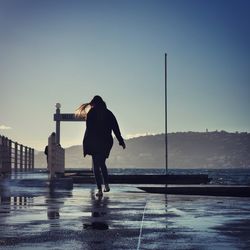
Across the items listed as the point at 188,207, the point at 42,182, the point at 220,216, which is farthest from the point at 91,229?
the point at 42,182

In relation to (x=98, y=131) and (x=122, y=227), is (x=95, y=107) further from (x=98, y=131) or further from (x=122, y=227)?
(x=122, y=227)

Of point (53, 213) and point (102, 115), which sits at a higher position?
point (102, 115)

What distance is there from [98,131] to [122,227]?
600 centimetres

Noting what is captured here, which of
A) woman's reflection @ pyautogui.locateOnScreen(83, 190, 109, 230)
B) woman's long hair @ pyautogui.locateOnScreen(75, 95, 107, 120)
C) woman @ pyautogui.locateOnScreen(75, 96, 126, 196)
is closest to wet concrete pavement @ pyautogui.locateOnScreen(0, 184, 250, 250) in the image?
woman's reflection @ pyautogui.locateOnScreen(83, 190, 109, 230)

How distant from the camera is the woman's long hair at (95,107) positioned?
446 inches

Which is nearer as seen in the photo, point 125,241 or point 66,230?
point 125,241

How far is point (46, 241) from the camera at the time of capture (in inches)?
172

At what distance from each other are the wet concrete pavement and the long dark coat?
3453mm

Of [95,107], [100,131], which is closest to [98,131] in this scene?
[100,131]

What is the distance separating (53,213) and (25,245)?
8.07 ft

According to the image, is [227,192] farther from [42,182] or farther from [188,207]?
[188,207]

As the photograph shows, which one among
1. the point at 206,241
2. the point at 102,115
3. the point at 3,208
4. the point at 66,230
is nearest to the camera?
the point at 206,241

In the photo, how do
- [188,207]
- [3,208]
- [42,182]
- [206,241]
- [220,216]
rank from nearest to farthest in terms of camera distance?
[206,241]
[220,216]
[3,208]
[188,207]
[42,182]

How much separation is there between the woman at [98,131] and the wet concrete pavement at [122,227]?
11.2 feet
